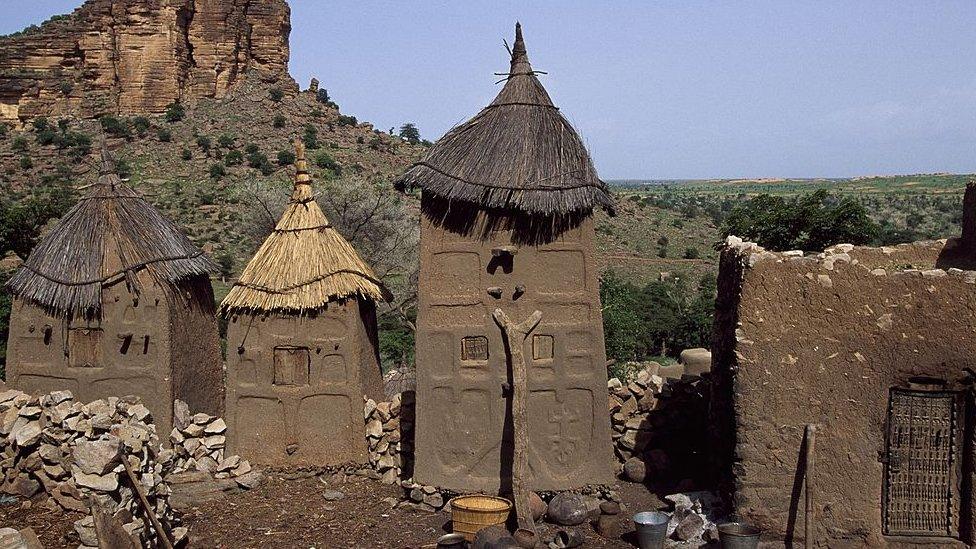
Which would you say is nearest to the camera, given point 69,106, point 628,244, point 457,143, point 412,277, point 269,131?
point 457,143

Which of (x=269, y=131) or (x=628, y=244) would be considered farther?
(x=269, y=131)

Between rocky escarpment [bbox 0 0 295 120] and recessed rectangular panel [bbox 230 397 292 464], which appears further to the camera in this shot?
rocky escarpment [bbox 0 0 295 120]

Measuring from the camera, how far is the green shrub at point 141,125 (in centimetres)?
4492

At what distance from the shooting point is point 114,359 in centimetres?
1159

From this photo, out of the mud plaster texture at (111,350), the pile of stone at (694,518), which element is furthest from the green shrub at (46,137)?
the pile of stone at (694,518)

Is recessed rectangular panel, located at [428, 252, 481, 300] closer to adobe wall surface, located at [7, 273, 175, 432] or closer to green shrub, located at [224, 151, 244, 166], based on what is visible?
adobe wall surface, located at [7, 273, 175, 432]

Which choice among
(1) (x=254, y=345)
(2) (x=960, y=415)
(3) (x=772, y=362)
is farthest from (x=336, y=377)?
(2) (x=960, y=415)

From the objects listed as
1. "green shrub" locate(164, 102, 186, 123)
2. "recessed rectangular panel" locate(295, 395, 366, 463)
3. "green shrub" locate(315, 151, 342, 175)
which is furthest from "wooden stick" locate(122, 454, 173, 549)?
"green shrub" locate(164, 102, 186, 123)

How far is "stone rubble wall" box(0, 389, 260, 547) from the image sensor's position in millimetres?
8562

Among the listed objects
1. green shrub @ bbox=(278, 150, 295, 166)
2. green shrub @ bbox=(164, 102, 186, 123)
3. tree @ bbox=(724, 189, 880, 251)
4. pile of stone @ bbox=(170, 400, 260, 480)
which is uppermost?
green shrub @ bbox=(164, 102, 186, 123)

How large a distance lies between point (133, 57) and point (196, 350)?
42969mm

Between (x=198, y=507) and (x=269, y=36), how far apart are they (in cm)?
4550

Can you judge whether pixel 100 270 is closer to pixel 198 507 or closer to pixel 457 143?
pixel 198 507

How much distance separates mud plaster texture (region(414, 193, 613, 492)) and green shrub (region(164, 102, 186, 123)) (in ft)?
134
